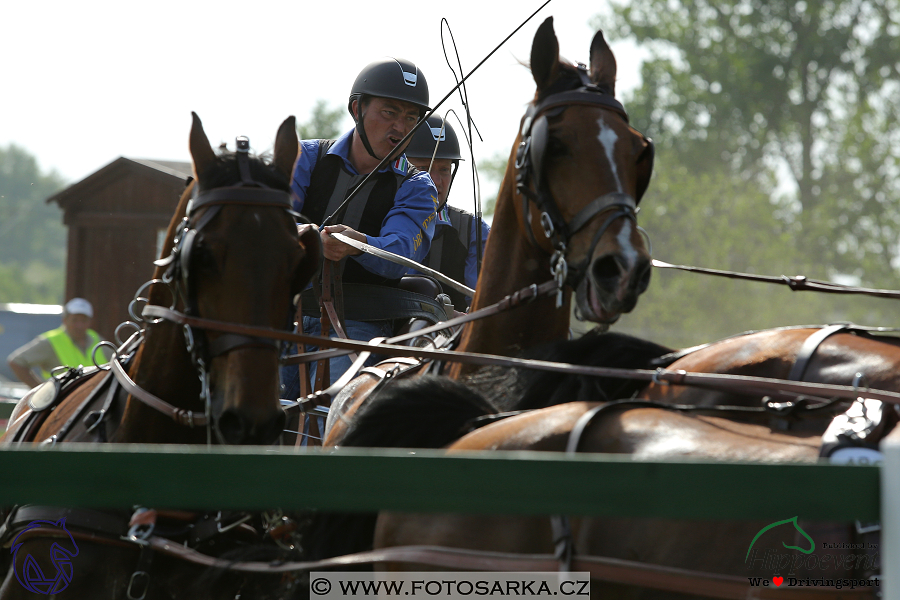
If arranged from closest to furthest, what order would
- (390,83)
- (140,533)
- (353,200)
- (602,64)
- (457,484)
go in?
1. (457,484)
2. (140,533)
3. (602,64)
4. (353,200)
5. (390,83)

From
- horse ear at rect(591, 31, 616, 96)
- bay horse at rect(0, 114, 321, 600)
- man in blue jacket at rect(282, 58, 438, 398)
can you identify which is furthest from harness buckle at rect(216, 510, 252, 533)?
horse ear at rect(591, 31, 616, 96)

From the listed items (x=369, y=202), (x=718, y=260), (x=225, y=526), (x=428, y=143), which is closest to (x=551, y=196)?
(x=225, y=526)

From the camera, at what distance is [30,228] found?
8556cm

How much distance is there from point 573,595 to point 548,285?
1.18m

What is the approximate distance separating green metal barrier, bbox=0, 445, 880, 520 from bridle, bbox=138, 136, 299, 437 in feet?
2.87

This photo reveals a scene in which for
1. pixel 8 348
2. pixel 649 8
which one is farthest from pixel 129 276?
pixel 649 8

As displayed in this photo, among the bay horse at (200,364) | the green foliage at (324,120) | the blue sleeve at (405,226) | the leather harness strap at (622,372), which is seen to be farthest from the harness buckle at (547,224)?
the green foliage at (324,120)

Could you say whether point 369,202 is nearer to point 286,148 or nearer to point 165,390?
point 286,148

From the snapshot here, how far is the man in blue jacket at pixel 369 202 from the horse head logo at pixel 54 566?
153cm

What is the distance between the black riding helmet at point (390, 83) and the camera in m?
4.70

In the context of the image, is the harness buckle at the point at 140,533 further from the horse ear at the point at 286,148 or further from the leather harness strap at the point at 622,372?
the horse ear at the point at 286,148

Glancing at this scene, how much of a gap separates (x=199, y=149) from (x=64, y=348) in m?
7.29

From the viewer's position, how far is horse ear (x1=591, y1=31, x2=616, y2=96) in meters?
2.98

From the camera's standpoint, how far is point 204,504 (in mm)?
1621
